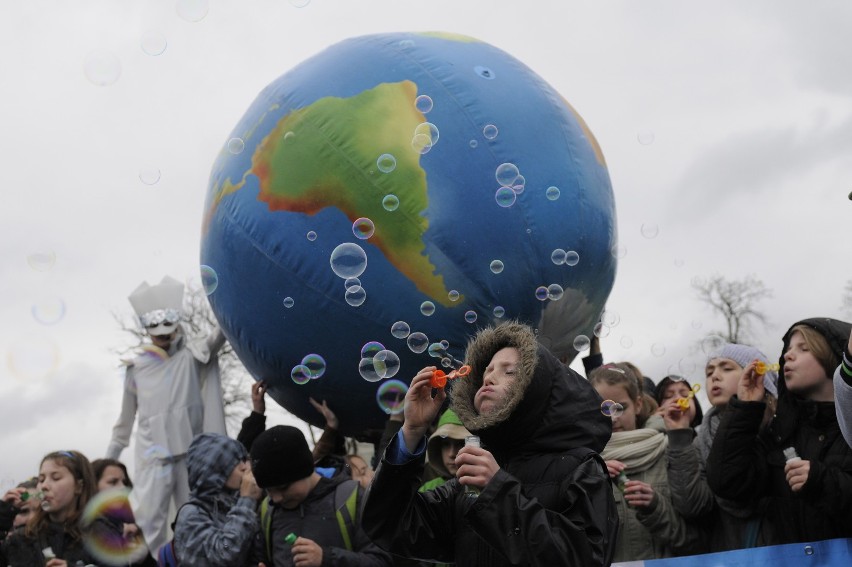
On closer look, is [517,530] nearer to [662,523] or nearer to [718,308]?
[662,523]

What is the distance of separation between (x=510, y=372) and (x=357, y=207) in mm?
2571

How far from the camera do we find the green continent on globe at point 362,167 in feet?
17.2

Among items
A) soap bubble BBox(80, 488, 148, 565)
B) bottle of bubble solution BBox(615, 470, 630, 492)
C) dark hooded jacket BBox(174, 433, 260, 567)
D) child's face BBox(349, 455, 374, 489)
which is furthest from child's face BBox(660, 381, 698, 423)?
soap bubble BBox(80, 488, 148, 565)

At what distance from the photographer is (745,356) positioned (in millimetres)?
4523

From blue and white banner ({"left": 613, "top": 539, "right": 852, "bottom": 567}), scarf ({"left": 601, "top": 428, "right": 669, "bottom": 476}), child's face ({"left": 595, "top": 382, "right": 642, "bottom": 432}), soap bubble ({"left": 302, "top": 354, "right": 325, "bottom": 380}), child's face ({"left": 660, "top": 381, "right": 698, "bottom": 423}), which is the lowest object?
blue and white banner ({"left": 613, "top": 539, "right": 852, "bottom": 567})

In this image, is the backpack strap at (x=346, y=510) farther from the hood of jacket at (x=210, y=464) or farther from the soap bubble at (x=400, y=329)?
the soap bubble at (x=400, y=329)

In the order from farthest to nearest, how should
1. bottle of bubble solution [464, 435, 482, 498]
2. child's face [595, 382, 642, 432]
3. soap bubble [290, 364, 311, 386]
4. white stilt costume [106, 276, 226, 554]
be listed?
white stilt costume [106, 276, 226, 554] → soap bubble [290, 364, 311, 386] → child's face [595, 382, 642, 432] → bottle of bubble solution [464, 435, 482, 498]

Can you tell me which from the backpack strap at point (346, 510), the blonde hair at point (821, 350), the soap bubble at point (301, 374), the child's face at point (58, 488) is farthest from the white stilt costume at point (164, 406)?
the blonde hair at point (821, 350)

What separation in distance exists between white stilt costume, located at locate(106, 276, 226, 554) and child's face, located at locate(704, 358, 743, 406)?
3.69m

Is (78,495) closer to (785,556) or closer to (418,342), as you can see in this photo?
(418,342)

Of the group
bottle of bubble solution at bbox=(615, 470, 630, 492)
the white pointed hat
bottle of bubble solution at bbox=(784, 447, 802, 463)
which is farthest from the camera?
the white pointed hat

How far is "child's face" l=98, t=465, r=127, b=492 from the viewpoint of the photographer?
19.1ft

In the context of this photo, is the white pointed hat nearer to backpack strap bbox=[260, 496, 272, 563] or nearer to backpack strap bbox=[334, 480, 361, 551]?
backpack strap bbox=[260, 496, 272, 563]

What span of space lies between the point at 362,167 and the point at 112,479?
8.61 feet
